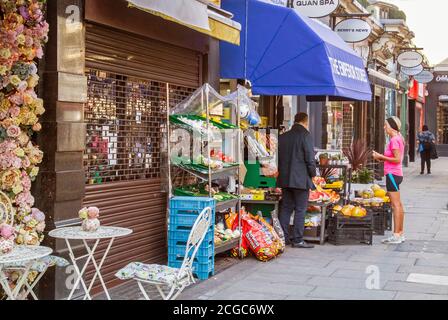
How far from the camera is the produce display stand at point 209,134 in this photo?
8085 mm

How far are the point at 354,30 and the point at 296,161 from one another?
7.27 metres

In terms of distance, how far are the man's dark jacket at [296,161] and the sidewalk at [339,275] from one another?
0.95 m

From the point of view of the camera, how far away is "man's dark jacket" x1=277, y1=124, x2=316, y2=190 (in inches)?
375

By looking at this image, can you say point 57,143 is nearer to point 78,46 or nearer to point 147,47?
point 78,46

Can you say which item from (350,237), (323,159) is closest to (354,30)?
(323,159)

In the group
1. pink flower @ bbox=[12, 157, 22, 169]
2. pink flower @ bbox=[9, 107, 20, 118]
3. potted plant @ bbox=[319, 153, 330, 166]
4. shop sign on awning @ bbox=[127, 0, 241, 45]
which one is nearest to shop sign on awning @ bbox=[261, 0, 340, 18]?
potted plant @ bbox=[319, 153, 330, 166]

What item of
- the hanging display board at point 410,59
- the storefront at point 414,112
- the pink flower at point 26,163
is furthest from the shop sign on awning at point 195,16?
the storefront at point 414,112

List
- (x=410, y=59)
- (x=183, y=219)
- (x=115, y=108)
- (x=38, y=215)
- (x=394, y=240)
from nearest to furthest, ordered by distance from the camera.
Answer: (x=38, y=215) < (x=115, y=108) < (x=183, y=219) < (x=394, y=240) < (x=410, y=59)

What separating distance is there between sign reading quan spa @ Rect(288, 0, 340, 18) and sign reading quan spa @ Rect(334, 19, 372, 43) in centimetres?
339

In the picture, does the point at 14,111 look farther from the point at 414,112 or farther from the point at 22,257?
the point at 414,112

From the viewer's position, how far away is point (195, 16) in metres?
7.31

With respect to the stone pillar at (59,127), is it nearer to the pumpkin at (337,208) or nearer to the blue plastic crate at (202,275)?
the blue plastic crate at (202,275)

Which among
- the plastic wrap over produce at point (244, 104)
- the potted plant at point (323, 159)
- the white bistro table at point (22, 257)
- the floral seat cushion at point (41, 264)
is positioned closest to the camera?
the white bistro table at point (22, 257)

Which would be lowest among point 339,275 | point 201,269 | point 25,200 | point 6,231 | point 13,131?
point 339,275
